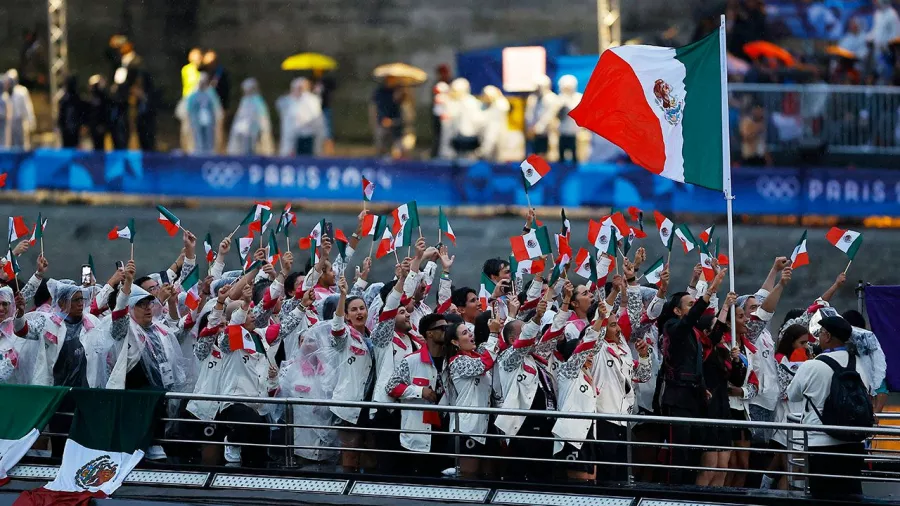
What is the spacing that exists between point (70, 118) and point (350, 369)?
13899mm

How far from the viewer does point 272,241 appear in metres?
13.9

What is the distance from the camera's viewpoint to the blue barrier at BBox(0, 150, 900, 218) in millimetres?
22094

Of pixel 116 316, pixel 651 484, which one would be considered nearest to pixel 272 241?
pixel 116 316

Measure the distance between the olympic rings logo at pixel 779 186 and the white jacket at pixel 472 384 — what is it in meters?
11.1

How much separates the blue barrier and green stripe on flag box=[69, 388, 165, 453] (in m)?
11.0

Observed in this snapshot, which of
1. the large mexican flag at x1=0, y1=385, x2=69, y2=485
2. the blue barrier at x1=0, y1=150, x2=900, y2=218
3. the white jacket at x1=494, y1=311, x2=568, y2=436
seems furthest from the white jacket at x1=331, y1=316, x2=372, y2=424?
the blue barrier at x1=0, y1=150, x2=900, y2=218

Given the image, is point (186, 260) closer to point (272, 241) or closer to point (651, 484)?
point (272, 241)

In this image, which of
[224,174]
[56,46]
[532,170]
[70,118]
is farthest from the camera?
[56,46]

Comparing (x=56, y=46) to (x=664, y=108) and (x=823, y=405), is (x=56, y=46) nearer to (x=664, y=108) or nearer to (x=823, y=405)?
(x=664, y=108)

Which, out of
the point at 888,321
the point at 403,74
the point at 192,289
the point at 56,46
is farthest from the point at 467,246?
the point at 888,321

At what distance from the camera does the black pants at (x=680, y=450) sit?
39.6 ft

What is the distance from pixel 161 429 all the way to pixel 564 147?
11334 millimetres

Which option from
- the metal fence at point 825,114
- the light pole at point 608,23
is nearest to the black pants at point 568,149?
the metal fence at point 825,114

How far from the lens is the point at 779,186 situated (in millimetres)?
22219
